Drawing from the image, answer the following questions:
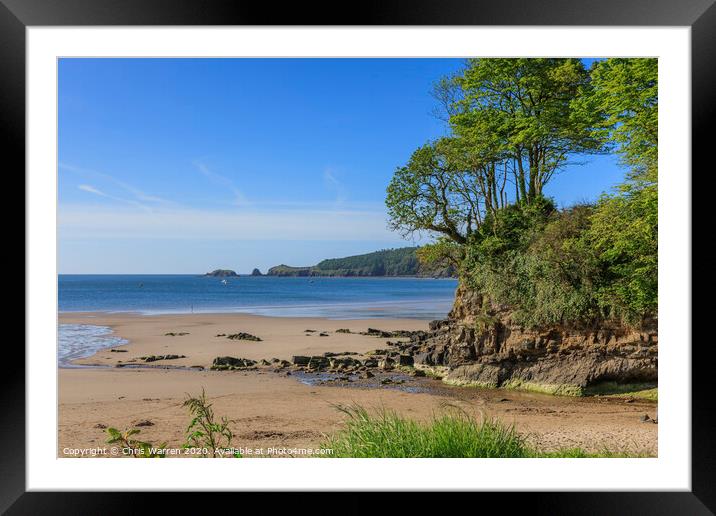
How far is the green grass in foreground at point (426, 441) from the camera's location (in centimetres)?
288

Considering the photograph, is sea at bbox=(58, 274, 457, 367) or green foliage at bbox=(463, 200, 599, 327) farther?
sea at bbox=(58, 274, 457, 367)

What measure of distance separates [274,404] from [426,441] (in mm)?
3854

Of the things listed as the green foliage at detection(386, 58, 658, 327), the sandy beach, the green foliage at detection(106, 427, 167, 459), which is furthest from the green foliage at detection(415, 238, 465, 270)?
the green foliage at detection(106, 427, 167, 459)

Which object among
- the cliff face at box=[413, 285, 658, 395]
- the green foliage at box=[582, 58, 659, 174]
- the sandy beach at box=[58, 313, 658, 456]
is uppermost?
the green foliage at box=[582, 58, 659, 174]

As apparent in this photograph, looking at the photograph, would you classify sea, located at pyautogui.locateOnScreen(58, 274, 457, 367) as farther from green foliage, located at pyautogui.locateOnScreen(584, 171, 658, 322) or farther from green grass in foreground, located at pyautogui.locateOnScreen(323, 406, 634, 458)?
green grass in foreground, located at pyautogui.locateOnScreen(323, 406, 634, 458)

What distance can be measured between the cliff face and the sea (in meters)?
8.36

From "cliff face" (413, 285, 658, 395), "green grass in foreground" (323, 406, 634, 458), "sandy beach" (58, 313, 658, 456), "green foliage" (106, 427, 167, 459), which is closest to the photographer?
"green foliage" (106, 427, 167, 459)

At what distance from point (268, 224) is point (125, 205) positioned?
25.0 feet

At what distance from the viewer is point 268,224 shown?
2939 cm

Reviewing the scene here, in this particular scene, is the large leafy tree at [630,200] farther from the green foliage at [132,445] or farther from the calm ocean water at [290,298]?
the calm ocean water at [290,298]

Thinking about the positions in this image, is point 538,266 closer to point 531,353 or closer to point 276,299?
point 531,353

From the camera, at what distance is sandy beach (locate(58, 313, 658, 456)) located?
491 centimetres
